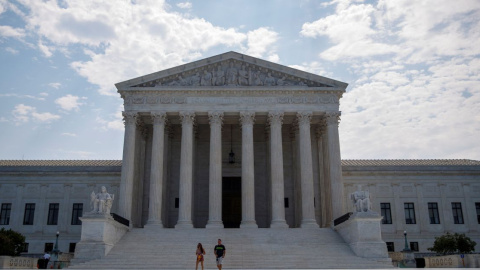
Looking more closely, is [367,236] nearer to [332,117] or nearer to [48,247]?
[332,117]

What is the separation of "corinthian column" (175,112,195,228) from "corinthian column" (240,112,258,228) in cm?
461

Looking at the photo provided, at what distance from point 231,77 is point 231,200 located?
1304 centimetres

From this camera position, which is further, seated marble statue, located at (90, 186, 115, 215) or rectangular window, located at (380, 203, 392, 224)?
rectangular window, located at (380, 203, 392, 224)

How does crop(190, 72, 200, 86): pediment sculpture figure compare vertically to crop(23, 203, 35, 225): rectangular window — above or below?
above

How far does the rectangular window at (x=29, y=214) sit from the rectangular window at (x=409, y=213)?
3920 cm

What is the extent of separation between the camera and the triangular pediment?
4300cm

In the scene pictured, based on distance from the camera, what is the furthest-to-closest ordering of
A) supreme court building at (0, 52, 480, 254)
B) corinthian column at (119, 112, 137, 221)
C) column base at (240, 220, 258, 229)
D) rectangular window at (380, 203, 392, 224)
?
rectangular window at (380, 203, 392, 224) → supreme court building at (0, 52, 480, 254) → corinthian column at (119, 112, 137, 221) → column base at (240, 220, 258, 229)

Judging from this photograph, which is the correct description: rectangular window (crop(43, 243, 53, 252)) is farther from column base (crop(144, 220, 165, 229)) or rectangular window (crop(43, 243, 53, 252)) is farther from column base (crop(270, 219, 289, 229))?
column base (crop(270, 219, 289, 229))

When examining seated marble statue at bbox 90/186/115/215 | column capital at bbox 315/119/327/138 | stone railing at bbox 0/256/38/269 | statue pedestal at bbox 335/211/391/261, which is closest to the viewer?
stone railing at bbox 0/256/38/269

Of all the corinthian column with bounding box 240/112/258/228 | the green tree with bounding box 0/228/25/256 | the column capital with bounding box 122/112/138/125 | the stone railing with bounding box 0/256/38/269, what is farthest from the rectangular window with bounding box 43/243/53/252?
the corinthian column with bounding box 240/112/258/228

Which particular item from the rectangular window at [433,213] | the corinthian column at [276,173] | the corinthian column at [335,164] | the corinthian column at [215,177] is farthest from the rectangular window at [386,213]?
the corinthian column at [215,177]

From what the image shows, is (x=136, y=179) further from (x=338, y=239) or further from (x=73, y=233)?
(x=338, y=239)

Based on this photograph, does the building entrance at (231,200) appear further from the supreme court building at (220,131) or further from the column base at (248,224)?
the column base at (248,224)

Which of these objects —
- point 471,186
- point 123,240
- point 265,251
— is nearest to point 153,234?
point 123,240
